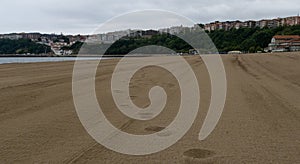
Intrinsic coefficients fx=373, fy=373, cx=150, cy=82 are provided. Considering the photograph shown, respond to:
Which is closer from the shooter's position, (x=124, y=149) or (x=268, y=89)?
(x=124, y=149)

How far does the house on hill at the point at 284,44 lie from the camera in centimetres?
8831

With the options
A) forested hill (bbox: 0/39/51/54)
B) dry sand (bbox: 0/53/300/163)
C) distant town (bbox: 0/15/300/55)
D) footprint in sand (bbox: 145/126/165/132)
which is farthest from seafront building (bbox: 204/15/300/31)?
footprint in sand (bbox: 145/126/165/132)

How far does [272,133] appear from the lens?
19.4 ft

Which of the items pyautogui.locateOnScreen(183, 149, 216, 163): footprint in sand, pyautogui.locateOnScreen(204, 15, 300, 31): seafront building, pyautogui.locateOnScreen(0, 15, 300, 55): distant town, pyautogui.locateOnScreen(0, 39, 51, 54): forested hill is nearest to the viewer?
pyautogui.locateOnScreen(183, 149, 216, 163): footprint in sand

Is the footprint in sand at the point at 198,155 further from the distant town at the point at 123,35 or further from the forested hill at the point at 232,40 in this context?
the forested hill at the point at 232,40

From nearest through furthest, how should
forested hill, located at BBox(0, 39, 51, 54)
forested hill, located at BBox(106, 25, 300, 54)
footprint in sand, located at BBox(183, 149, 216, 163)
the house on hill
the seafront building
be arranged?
footprint in sand, located at BBox(183, 149, 216, 163), forested hill, located at BBox(106, 25, 300, 54), the house on hill, forested hill, located at BBox(0, 39, 51, 54), the seafront building

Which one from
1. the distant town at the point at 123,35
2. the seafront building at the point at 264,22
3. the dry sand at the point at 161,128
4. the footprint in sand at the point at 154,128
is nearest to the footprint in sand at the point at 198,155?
the dry sand at the point at 161,128

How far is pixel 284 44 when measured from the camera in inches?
3519

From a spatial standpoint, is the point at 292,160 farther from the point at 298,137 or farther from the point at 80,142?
the point at 80,142

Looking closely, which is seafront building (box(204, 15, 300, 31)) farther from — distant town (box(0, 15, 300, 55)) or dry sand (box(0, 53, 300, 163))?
dry sand (box(0, 53, 300, 163))

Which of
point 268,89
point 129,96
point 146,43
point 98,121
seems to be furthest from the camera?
point 146,43

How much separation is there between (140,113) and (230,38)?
95.4 meters

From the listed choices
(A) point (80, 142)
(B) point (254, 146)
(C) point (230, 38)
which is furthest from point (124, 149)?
(C) point (230, 38)

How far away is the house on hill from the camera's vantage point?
88.3 metres
